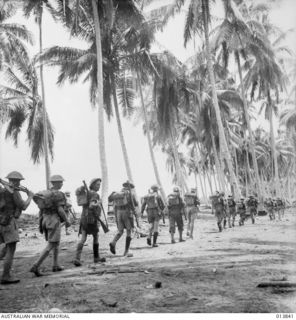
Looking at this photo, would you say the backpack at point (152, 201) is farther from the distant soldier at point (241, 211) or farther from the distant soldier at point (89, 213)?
the distant soldier at point (241, 211)

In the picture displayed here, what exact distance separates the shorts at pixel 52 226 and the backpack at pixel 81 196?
0.90 meters

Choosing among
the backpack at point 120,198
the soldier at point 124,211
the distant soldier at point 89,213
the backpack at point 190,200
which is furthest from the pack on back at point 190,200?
the distant soldier at point 89,213

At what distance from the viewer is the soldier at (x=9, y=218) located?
5885mm

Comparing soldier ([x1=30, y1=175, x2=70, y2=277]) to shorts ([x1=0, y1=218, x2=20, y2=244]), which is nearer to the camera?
shorts ([x1=0, y1=218, x2=20, y2=244])

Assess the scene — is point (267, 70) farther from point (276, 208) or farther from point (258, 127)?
point (258, 127)

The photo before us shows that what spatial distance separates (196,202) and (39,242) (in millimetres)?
5227

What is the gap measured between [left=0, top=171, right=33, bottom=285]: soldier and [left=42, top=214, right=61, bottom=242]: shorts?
2.39 ft

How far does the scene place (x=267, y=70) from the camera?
1033 inches

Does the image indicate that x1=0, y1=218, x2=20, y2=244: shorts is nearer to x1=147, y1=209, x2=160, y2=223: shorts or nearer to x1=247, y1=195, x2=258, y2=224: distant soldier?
x1=147, y1=209, x2=160, y2=223: shorts

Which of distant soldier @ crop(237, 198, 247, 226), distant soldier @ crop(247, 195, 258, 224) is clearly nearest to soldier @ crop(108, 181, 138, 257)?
distant soldier @ crop(237, 198, 247, 226)

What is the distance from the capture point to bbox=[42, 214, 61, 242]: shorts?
6.65 m


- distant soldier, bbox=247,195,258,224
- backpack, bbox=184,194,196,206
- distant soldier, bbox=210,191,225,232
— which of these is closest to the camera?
backpack, bbox=184,194,196,206

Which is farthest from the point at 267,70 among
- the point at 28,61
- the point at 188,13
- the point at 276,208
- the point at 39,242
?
the point at 39,242

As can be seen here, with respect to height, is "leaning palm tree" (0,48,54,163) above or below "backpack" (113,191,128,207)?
above
